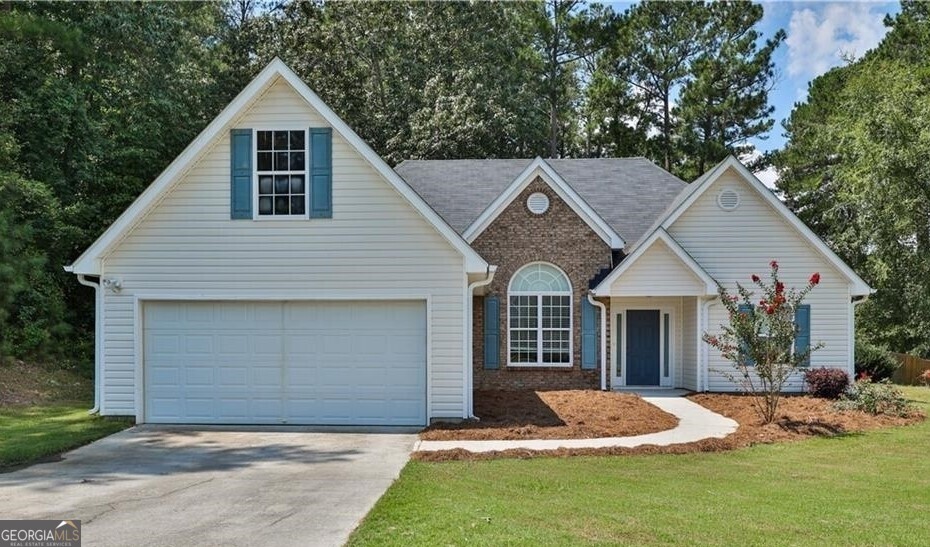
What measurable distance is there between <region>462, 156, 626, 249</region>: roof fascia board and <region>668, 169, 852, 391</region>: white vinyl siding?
5.92 ft

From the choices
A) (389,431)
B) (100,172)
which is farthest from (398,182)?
(100,172)

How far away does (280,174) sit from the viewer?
42.6 ft

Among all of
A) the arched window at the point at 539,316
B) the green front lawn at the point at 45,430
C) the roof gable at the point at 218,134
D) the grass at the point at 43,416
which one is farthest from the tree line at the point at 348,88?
the arched window at the point at 539,316

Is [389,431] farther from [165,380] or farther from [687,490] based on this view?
[687,490]

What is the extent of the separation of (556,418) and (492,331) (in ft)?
15.7

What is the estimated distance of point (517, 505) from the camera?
736cm

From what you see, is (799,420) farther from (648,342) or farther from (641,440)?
(648,342)

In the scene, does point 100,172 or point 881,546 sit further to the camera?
point 100,172

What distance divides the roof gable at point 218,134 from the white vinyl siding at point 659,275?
5744 mm

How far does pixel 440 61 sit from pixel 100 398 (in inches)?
976

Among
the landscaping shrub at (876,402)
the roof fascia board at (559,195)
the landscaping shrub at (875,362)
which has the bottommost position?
the landscaping shrub at (875,362)

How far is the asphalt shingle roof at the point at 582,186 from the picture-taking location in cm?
1969

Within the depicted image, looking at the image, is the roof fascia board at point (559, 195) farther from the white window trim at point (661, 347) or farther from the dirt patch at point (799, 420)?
the dirt patch at point (799, 420)

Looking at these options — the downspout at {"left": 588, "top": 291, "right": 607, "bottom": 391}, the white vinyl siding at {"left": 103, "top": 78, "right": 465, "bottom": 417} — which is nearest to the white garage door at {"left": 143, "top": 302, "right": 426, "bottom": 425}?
the white vinyl siding at {"left": 103, "top": 78, "right": 465, "bottom": 417}
